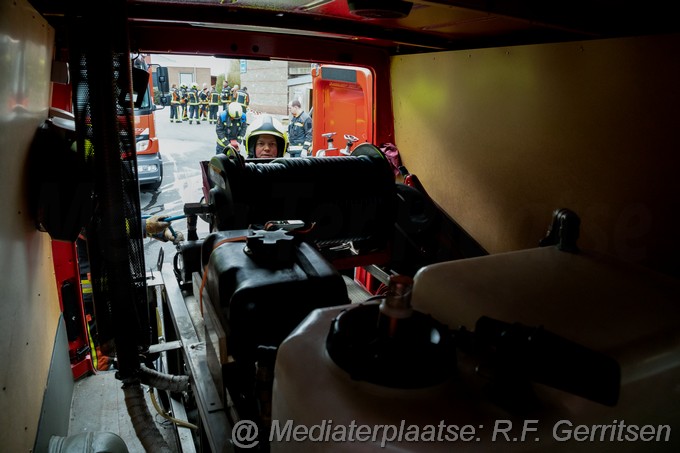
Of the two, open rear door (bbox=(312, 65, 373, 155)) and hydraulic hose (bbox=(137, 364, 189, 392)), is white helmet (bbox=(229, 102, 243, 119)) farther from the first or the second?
hydraulic hose (bbox=(137, 364, 189, 392))

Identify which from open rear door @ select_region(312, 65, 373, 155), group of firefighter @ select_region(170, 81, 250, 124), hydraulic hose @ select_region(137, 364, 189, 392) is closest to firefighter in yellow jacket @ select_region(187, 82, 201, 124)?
group of firefighter @ select_region(170, 81, 250, 124)

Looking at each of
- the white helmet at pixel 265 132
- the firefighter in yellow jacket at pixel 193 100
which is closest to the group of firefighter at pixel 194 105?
the firefighter in yellow jacket at pixel 193 100

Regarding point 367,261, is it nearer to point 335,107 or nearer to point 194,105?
point 335,107

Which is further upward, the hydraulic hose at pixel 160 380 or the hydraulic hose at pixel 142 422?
the hydraulic hose at pixel 160 380

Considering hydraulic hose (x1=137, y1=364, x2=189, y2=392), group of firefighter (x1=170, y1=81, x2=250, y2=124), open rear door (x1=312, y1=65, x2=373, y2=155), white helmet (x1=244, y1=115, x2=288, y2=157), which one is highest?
group of firefighter (x1=170, y1=81, x2=250, y2=124)

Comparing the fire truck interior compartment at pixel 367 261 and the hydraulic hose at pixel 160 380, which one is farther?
the hydraulic hose at pixel 160 380

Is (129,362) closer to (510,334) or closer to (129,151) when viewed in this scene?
(129,151)

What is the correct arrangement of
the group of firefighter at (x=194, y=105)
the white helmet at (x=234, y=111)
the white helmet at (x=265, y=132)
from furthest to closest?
the group of firefighter at (x=194, y=105)
the white helmet at (x=234, y=111)
the white helmet at (x=265, y=132)

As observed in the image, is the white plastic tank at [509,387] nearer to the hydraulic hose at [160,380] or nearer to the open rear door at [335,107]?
the hydraulic hose at [160,380]

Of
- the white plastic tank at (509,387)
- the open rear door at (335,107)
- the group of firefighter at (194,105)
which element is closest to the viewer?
the white plastic tank at (509,387)

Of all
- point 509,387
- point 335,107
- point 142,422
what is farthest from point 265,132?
point 509,387

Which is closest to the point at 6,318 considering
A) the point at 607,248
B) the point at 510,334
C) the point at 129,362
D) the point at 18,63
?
the point at 129,362

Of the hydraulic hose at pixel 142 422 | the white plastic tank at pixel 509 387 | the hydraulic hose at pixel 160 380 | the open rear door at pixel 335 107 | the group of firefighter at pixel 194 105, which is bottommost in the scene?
the hydraulic hose at pixel 142 422

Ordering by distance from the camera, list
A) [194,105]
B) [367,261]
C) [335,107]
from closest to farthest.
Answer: [367,261] → [335,107] → [194,105]
